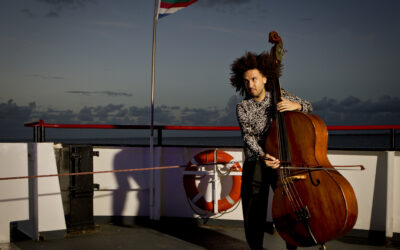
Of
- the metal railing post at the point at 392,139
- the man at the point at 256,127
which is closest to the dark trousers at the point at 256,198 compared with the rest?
the man at the point at 256,127

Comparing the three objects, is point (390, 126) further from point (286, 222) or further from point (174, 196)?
point (174, 196)

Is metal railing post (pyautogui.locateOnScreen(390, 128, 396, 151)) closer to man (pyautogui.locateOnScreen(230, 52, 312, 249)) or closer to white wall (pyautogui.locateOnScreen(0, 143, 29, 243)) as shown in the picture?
man (pyautogui.locateOnScreen(230, 52, 312, 249))

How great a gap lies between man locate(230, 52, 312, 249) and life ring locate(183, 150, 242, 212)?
0.92 m

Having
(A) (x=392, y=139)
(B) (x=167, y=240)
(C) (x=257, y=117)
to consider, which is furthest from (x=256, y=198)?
(A) (x=392, y=139)

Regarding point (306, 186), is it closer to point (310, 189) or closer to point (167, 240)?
point (310, 189)

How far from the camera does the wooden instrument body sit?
6.14ft

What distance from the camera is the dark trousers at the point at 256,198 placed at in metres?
2.34


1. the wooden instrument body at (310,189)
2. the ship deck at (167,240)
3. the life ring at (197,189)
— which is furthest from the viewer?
the life ring at (197,189)

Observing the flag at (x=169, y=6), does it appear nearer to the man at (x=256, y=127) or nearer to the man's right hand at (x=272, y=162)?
the man at (x=256, y=127)

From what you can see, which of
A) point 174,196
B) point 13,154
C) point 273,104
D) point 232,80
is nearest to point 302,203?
point 273,104

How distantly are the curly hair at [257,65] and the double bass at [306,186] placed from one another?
3.4 inches

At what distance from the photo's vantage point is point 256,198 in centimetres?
234

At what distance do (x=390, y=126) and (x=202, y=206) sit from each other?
5.58 ft

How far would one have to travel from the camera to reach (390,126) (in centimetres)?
294
